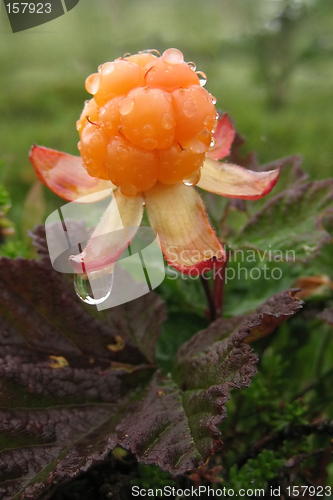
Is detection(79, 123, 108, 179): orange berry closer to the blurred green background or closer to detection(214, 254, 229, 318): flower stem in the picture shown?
detection(214, 254, 229, 318): flower stem

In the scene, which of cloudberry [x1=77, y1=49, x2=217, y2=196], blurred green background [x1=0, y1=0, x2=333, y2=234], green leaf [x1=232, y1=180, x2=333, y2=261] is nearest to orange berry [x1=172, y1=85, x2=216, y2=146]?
cloudberry [x1=77, y1=49, x2=217, y2=196]

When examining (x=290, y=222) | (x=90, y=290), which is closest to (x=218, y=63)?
(x=290, y=222)

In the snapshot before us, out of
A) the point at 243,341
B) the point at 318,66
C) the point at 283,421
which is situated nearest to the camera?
the point at 243,341

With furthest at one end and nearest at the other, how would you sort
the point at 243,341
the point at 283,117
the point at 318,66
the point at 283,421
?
the point at 318,66, the point at 283,117, the point at 283,421, the point at 243,341

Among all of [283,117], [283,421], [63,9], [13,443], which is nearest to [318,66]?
[283,117]

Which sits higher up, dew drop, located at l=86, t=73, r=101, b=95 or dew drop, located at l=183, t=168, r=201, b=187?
dew drop, located at l=86, t=73, r=101, b=95

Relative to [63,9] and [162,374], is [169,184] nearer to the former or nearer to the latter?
[162,374]

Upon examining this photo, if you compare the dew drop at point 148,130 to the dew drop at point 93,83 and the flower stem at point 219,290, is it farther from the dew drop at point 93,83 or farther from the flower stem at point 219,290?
the flower stem at point 219,290
